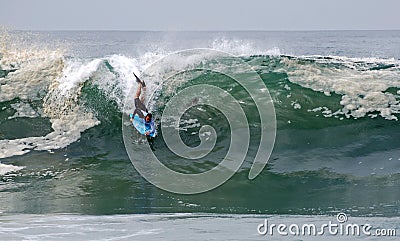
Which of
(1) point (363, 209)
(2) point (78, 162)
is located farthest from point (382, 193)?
(2) point (78, 162)

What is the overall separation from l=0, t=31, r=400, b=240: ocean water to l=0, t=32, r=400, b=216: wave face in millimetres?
29

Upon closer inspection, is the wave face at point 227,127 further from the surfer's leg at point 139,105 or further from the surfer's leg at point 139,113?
the surfer's leg at point 139,113

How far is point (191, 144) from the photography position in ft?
33.3

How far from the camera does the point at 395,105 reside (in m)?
11.0

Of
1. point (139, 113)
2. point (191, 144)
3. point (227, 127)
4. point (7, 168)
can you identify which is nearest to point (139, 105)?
point (139, 113)

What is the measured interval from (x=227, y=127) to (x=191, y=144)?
864 mm

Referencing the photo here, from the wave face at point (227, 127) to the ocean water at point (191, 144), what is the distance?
0.03m

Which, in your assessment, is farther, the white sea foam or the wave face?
the white sea foam

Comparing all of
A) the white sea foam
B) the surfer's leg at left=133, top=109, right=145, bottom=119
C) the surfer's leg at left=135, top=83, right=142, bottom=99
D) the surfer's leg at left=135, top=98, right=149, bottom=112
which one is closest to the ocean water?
the white sea foam

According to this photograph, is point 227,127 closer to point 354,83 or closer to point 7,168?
point 354,83

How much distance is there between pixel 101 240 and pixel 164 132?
4.53 metres

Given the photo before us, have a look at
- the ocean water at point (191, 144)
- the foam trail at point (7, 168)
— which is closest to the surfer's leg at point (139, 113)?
the ocean water at point (191, 144)

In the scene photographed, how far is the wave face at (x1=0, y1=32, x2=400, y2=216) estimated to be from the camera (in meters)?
8.18

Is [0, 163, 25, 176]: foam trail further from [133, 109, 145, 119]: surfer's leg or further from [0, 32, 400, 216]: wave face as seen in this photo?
[133, 109, 145, 119]: surfer's leg
